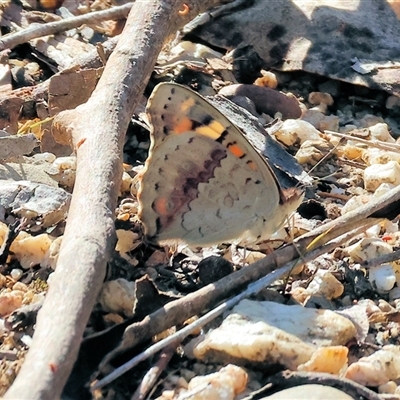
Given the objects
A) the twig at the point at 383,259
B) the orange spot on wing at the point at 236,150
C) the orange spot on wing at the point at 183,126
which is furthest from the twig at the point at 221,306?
the orange spot on wing at the point at 183,126

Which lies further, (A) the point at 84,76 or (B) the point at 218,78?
(B) the point at 218,78

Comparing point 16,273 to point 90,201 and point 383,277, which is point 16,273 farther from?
point 383,277

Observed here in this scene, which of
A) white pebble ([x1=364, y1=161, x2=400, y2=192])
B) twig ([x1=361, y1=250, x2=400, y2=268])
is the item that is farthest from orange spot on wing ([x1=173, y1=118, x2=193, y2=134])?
white pebble ([x1=364, y1=161, x2=400, y2=192])

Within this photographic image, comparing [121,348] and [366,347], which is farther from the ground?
[121,348]

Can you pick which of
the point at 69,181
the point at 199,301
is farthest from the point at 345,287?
the point at 69,181

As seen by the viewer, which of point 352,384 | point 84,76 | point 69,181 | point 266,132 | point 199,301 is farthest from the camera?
point 84,76

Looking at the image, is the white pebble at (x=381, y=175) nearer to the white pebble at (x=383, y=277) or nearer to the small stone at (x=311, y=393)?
the white pebble at (x=383, y=277)

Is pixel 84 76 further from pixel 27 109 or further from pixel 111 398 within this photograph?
pixel 111 398

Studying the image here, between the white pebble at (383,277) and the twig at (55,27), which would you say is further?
the twig at (55,27)
